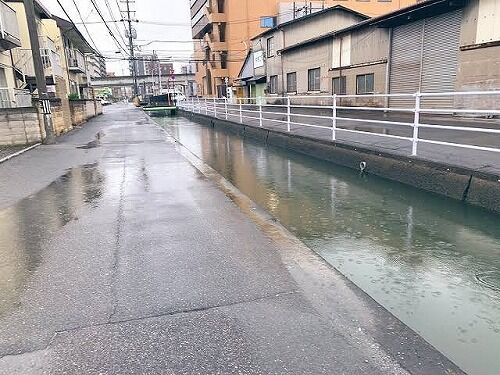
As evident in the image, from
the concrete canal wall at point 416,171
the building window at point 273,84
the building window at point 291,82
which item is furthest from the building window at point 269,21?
the concrete canal wall at point 416,171

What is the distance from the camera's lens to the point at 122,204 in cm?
620

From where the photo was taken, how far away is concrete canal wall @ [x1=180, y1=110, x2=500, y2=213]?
18.2ft

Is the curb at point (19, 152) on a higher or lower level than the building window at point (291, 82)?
lower

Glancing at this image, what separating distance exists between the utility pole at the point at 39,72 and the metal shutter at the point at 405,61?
14699 mm

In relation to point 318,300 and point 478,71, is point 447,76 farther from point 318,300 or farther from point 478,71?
point 318,300

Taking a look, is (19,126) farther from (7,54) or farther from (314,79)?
(314,79)

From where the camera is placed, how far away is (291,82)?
30.9m

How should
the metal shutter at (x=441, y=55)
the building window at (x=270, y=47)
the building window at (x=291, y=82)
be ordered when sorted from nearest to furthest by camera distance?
the metal shutter at (x=441, y=55) < the building window at (x=291, y=82) < the building window at (x=270, y=47)

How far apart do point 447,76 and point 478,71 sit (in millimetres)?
1722

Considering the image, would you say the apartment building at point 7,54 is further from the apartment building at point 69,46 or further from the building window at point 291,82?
the building window at point 291,82

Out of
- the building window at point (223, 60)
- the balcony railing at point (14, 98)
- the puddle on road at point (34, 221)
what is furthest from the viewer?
the building window at point (223, 60)

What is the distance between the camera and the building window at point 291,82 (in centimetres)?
3022

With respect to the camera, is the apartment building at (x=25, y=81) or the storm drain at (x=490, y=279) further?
the apartment building at (x=25, y=81)

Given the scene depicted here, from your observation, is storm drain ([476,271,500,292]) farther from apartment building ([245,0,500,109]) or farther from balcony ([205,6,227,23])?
balcony ([205,6,227,23])
